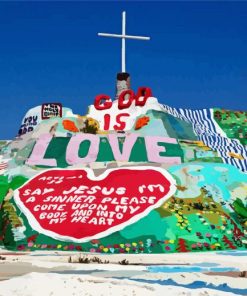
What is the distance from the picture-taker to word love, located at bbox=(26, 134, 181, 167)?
31500mm

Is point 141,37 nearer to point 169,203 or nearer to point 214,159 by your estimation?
point 214,159

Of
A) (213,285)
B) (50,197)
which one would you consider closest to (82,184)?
(50,197)

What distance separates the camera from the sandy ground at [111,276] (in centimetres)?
1180

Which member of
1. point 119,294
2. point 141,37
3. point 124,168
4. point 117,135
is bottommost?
point 119,294

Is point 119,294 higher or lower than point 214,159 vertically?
lower

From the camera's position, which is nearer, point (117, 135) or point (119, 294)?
point (119, 294)

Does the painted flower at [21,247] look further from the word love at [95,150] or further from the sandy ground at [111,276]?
the word love at [95,150]

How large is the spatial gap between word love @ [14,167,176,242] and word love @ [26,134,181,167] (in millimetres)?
4387

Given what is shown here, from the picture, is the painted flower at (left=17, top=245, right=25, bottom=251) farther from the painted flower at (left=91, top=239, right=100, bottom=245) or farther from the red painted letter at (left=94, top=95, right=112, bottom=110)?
the red painted letter at (left=94, top=95, right=112, bottom=110)

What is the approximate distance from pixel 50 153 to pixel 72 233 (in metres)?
10.4

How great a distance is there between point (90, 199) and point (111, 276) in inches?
386

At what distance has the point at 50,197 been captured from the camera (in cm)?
2520

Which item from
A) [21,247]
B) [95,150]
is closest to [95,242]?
[21,247]

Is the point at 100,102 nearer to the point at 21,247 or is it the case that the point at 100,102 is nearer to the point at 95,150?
the point at 95,150
